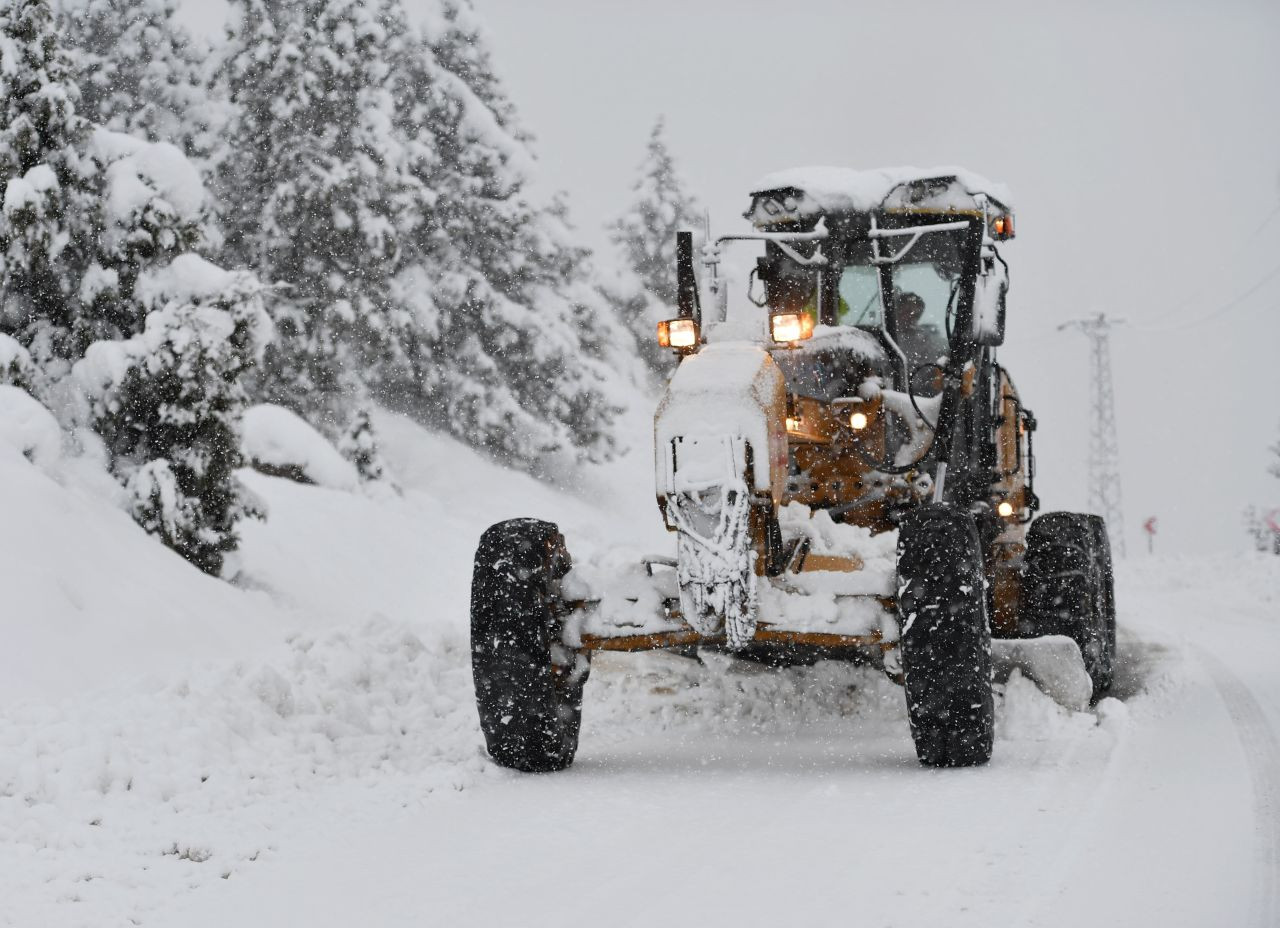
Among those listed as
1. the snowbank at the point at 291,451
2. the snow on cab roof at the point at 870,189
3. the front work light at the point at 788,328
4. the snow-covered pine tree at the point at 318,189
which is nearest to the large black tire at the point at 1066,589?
the snow on cab roof at the point at 870,189

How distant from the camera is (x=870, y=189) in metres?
8.62

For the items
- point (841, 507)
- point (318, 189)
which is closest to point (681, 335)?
point (841, 507)

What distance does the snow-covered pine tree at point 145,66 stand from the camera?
28.9 meters

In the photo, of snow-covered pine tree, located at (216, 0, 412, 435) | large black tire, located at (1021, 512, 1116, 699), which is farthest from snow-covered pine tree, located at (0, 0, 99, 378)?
snow-covered pine tree, located at (216, 0, 412, 435)

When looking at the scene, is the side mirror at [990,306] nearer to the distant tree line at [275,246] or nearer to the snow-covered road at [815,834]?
the snow-covered road at [815,834]

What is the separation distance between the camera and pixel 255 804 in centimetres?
572

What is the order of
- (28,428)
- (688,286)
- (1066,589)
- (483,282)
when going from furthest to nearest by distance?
(483,282)
(28,428)
(1066,589)
(688,286)

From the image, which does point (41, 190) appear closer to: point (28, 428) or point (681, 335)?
point (28, 428)

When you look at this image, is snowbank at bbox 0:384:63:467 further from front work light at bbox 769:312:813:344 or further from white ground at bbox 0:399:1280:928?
front work light at bbox 769:312:813:344

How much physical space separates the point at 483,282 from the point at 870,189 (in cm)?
1811

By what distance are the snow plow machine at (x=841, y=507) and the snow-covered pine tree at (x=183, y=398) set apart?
19.0 feet

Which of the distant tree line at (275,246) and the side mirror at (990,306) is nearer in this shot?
the side mirror at (990,306)

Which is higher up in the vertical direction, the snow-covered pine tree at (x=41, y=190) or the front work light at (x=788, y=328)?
the snow-covered pine tree at (x=41, y=190)

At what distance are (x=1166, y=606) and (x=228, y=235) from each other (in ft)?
54.2
